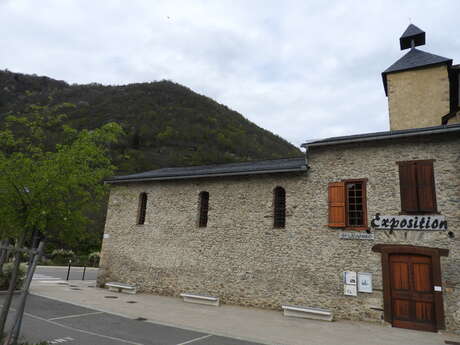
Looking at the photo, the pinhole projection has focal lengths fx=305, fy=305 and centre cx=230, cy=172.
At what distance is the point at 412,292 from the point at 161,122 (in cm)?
4879

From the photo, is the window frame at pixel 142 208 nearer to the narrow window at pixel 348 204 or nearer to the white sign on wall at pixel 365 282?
the narrow window at pixel 348 204

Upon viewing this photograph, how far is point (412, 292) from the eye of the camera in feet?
28.8

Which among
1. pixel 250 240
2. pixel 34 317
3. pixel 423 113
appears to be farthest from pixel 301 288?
pixel 423 113

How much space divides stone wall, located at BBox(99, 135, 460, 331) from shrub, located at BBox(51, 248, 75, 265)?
44.4ft

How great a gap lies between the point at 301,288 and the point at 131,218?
835cm

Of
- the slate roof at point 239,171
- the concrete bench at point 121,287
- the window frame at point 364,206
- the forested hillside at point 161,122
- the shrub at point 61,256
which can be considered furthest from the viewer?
the forested hillside at point 161,122

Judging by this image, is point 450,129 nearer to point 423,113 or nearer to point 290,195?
point 290,195

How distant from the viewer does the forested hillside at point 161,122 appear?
142 ft

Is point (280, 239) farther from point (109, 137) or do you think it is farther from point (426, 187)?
point (109, 137)

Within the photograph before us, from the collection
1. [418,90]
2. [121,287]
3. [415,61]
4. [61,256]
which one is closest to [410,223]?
[418,90]

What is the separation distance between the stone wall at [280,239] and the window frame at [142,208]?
0.64 ft

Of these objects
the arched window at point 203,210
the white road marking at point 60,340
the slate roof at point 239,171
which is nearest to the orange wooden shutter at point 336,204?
the slate roof at point 239,171

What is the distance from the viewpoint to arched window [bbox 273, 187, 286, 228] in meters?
11.3

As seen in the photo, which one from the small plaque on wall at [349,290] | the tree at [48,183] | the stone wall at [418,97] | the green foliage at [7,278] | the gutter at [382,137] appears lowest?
the green foliage at [7,278]
